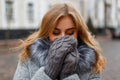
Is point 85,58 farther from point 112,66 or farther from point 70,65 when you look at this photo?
point 112,66

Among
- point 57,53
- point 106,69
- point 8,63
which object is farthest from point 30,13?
point 57,53

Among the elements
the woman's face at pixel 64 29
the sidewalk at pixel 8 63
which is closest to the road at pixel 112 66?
the sidewalk at pixel 8 63

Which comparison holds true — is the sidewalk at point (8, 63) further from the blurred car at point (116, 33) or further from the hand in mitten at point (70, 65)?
the blurred car at point (116, 33)

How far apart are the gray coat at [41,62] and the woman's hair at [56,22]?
37mm

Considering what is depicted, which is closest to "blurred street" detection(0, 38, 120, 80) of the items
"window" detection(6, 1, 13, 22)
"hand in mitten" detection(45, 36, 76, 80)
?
"hand in mitten" detection(45, 36, 76, 80)

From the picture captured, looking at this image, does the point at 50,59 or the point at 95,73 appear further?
the point at 95,73

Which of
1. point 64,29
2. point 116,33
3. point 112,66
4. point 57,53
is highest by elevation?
point 64,29

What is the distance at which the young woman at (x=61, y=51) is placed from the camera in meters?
2.52

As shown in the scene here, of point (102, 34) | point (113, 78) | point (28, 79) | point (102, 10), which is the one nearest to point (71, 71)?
point (28, 79)

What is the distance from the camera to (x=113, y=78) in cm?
1138

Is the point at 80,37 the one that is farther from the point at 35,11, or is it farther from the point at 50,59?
the point at 35,11

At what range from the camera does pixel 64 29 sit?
8.69 ft

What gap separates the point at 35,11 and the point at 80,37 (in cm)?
3790

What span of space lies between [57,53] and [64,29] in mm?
199
